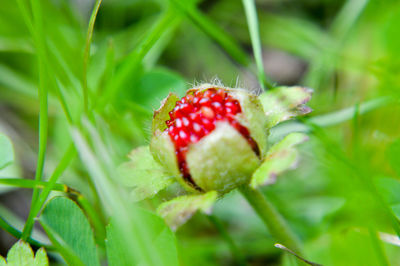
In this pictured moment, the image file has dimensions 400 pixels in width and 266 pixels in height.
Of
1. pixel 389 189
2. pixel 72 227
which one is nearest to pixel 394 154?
pixel 389 189

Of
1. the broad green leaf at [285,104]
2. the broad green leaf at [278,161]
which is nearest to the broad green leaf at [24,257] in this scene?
the broad green leaf at [278,161]

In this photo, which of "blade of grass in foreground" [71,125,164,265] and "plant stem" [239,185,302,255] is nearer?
"blade of grass in foreground" [71,125,164,265]

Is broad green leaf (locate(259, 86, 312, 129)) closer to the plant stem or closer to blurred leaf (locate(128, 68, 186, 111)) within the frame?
the plant stem

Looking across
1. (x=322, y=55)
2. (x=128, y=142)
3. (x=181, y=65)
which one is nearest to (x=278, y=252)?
(x=128, y=142)

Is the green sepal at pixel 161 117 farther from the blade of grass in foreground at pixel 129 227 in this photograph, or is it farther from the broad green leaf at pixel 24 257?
the broad green leaf at pixel 24 257

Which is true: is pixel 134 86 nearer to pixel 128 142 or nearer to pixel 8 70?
pixel 128 142

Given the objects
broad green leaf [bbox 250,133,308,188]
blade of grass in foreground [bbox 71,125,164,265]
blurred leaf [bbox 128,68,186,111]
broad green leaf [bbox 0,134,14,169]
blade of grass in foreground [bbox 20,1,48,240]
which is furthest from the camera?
blurred leaf [bbox 128,68,186,111]

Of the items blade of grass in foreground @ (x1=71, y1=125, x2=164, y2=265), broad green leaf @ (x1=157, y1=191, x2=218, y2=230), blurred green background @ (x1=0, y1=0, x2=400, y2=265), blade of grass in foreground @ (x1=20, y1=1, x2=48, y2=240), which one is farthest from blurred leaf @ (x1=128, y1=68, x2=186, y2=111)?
blade of grass in foreground @ (x1=71, y1=125, x2=164, y2=265)
